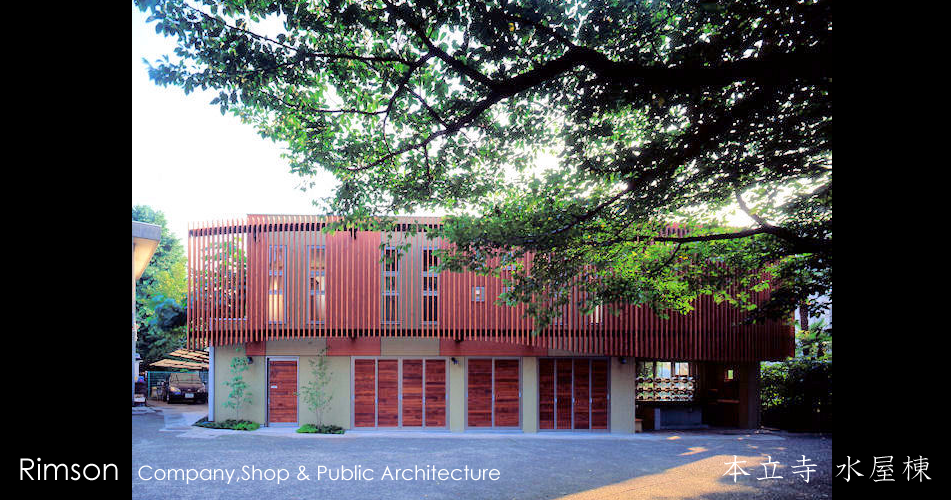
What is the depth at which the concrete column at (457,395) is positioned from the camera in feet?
48.5

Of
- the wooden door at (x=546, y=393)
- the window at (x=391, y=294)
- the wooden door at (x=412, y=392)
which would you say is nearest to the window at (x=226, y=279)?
the window at (x=391, y=294)

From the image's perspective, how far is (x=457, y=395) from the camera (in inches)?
589

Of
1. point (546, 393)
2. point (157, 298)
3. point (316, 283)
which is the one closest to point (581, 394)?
point (546, 393)

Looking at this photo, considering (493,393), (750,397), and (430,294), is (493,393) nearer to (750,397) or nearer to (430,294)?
(430,294)

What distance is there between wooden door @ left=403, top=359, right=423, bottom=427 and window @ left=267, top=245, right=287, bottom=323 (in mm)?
3966

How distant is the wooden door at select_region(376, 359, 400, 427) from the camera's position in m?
14.8

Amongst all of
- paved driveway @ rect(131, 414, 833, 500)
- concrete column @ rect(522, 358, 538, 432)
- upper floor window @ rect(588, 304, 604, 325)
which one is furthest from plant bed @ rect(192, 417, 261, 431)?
upper floor window @ rect(588, 304, 604, 325)

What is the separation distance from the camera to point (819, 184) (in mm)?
8828

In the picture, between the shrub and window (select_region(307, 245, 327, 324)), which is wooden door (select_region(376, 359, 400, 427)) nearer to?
window (select_region(307, 245, 327, 324))

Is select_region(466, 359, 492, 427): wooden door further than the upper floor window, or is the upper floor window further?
select_region(466, 359, 492, 427): wooden door

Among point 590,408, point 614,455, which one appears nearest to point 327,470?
point 614,455

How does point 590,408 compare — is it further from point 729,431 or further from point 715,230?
point 715,230
